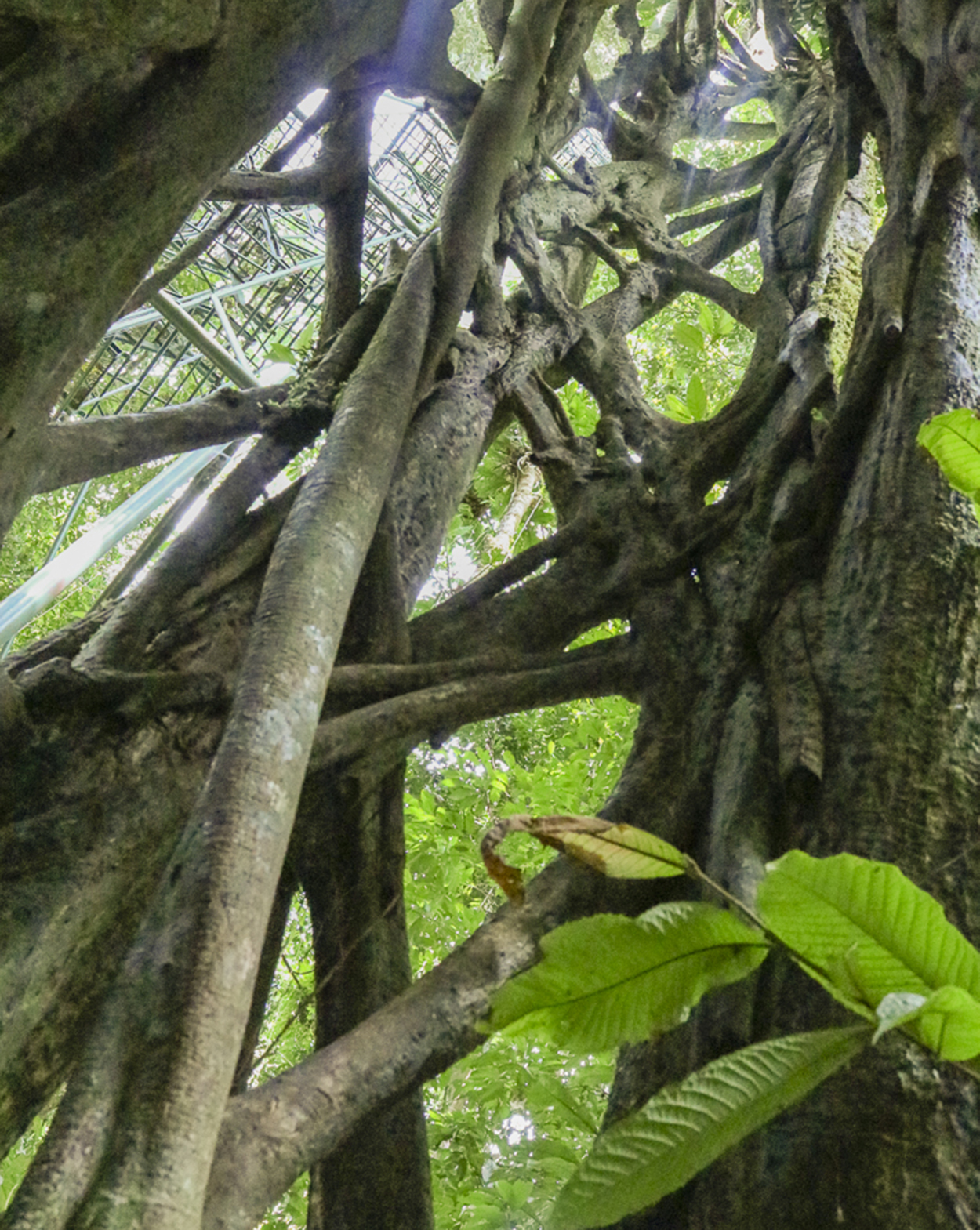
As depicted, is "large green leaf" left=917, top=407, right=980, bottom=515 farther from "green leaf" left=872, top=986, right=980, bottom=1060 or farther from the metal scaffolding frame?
the metal scaffolding frame

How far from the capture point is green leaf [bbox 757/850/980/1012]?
Result: 70 cm

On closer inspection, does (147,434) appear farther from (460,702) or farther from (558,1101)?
(558,1101)

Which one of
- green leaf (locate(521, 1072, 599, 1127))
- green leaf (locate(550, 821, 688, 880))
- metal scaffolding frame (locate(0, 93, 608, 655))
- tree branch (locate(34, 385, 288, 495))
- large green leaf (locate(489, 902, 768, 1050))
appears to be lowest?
large green leaf (locate(489, 902, 768, 1050))

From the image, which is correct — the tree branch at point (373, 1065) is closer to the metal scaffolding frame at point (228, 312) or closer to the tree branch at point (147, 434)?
the tree branch at point (147, 434)

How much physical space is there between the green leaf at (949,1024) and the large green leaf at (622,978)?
152 millimetres

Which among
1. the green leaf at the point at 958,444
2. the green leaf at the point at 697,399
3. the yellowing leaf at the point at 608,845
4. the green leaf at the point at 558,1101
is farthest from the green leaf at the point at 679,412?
the yellowing leaf at the point at 608,845

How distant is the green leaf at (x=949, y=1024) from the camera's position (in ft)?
2.07

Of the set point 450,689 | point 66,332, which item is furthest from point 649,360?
point 66,332

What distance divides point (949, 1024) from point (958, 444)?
719 millimetres

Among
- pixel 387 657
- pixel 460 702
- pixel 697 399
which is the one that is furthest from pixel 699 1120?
pixel 697 399

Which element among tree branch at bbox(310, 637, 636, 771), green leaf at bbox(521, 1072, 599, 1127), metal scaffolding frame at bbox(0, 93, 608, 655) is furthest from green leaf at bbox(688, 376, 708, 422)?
green leaf at bbox(521, 1072, 599, 1127)

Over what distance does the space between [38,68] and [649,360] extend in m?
6.30

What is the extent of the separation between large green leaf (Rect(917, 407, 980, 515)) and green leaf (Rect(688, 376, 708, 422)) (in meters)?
2.57

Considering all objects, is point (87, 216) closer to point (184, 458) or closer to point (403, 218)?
point (184, 458)
